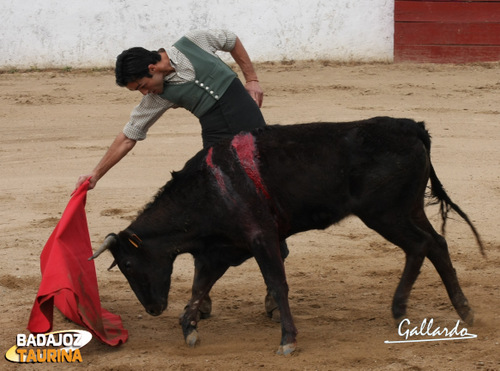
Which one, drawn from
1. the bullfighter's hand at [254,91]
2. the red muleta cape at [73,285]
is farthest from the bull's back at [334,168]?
the red muleta cape at [73,285]

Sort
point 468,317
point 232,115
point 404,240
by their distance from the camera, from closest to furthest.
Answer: point 404,240 → point 468,317 → point 232,115

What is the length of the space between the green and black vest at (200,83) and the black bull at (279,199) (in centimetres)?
35

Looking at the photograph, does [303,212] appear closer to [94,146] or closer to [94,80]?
[94,146]

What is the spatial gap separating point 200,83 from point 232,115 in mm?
244

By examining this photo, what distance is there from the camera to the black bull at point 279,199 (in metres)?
4.38

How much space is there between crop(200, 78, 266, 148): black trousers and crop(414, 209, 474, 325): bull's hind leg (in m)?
1.01

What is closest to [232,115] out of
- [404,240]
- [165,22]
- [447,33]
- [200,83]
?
[200,83]

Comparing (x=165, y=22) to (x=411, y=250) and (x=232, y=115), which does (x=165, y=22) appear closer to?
(x=232, y=115)

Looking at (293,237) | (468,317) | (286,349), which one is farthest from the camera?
(293,237)

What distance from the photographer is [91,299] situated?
4.70m

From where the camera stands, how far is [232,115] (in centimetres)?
478

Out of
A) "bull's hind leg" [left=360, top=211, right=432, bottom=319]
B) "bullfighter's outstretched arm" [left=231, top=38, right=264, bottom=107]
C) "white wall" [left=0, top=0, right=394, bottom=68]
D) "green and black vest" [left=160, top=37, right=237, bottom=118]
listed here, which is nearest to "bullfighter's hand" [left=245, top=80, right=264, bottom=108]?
"bullfighter's outstretched arm" [left=231, top=38, right=264, bottom=107]

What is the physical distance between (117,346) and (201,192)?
92 cm

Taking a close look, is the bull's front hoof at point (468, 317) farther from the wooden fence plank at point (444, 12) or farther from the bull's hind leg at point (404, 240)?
the wooden fence plank at point (444, 12)
